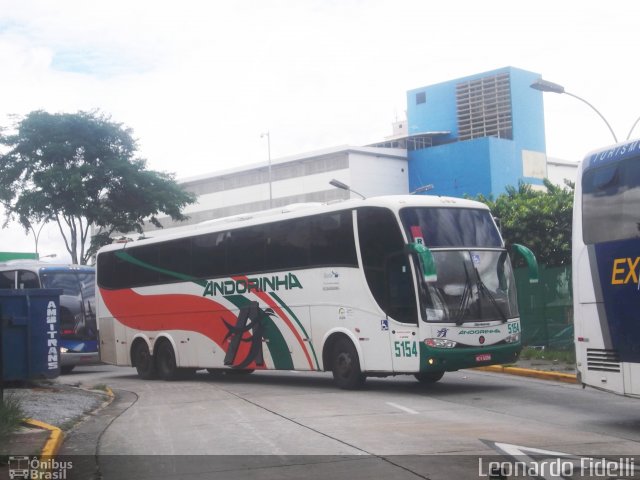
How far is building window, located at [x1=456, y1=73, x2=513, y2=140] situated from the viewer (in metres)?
89.9

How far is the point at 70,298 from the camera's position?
27.4 meters

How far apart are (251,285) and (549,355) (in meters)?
7.91

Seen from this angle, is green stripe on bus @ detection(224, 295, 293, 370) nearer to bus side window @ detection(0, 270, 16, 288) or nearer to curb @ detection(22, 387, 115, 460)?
curb @ detection(22, 387, 115, 460)

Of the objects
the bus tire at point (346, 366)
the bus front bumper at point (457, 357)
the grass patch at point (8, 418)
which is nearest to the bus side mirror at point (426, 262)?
the bus front bumper at point (457, 357)

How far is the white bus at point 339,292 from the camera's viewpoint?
15680mm

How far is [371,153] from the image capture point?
8362 centimetres

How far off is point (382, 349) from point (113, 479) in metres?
8.24

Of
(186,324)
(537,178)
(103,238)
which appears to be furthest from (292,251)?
(537,178)

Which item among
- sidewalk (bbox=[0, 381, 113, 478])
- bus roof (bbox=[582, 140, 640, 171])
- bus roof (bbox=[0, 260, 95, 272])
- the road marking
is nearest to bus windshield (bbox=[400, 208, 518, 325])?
the road marking

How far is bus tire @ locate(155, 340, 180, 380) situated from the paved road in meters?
3.48

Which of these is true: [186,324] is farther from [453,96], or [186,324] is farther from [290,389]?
[453,96]

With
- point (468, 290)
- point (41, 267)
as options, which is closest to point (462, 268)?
point (468, 290)

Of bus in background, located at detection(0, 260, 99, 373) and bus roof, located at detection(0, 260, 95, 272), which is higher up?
bus roof, located at detection(0, 260, 95, 272)

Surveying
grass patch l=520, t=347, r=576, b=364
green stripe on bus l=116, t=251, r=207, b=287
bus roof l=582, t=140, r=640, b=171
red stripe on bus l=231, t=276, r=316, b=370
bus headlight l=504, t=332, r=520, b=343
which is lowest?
grass patch l=520, t=347, r=576, b=364
